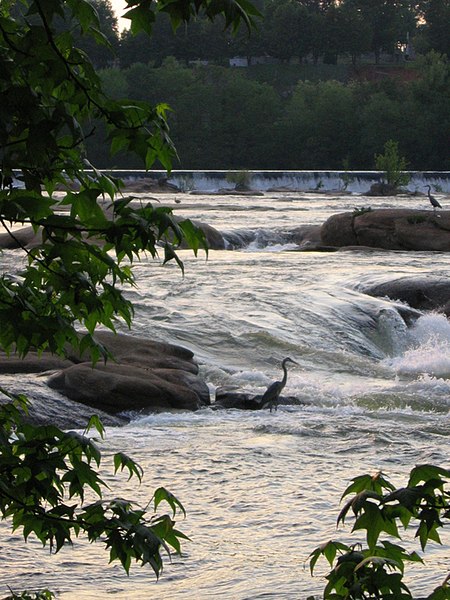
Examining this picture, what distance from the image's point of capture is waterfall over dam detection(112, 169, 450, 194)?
53.5 m

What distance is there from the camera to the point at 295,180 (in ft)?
180

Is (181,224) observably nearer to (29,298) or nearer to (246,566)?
(29,298)

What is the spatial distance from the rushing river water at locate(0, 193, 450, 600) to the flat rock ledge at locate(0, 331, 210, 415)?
0.83 ft

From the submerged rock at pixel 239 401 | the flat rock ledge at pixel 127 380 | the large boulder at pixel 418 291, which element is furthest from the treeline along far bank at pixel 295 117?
the submerged rock at pixel 239 401

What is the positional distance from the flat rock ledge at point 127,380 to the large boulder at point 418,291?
6.38 meters

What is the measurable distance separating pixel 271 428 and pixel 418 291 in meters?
8.28

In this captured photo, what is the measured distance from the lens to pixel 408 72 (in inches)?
4031

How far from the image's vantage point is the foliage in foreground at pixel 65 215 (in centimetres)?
264

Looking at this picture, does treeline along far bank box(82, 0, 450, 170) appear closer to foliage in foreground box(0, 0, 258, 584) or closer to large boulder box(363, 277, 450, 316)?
large boulder box(363, 277, 450, 316)

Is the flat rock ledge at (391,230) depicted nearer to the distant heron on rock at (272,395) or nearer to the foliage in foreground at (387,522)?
the distant heron on rock at (272,395)

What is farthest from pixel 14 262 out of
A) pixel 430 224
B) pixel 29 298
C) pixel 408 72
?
pixel 408 72

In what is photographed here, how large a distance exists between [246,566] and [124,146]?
3.44 metres

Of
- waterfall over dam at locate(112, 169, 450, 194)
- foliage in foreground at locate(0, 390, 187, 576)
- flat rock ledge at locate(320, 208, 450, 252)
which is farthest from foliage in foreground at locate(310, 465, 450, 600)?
waterfall over dam at locate(112, 169, 450, 194)

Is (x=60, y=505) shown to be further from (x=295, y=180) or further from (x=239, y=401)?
(x=295, y=180)
